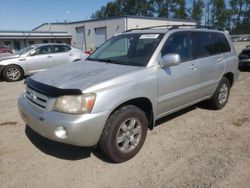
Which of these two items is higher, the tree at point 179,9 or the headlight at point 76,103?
the tree at point 179,9

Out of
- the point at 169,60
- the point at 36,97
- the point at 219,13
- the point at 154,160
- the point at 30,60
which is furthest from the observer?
the point at 219,13

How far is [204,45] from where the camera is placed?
4988 millimetres

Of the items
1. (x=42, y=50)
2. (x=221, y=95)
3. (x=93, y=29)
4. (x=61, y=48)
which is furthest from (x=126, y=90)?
(x=93, y=29)

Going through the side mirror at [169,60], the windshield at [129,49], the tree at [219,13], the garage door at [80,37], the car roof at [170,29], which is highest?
the tree at [219,13]

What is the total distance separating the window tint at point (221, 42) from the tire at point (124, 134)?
2.72m

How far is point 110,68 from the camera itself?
384 centimetres

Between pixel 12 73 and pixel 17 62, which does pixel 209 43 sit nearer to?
pixel 17 62

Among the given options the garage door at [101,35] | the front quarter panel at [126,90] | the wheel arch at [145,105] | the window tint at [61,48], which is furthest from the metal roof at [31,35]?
the front quarter panel at [126,90]

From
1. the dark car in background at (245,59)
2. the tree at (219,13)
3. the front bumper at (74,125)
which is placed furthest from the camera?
the tree at (219,13)

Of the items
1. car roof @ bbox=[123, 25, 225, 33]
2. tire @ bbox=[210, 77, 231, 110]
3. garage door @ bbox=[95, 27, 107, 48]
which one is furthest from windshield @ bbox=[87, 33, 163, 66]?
garage door @ bbox=[95, 27, 107, 48]

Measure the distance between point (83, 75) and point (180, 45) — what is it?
1.86 m

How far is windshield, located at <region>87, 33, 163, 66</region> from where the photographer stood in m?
4.03

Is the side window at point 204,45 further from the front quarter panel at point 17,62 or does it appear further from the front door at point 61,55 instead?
the front quarter panel at point 17,62

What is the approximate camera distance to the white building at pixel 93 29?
29.1 meters
